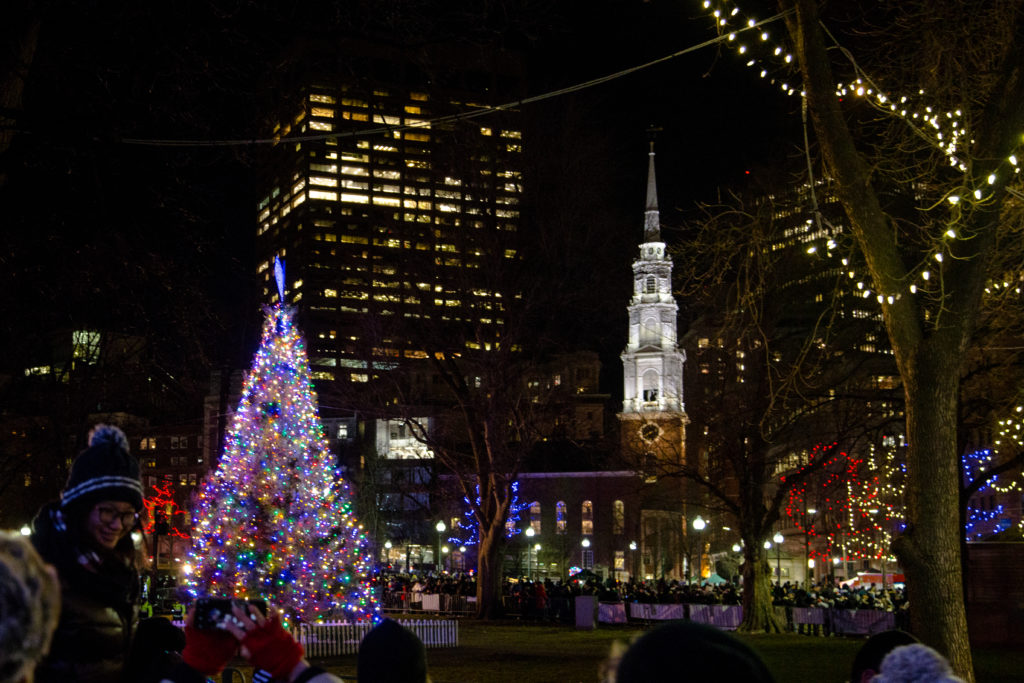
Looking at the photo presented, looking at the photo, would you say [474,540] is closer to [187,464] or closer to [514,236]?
[514,236]

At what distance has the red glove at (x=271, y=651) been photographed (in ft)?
10.7

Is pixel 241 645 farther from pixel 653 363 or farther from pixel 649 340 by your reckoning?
pixel 653 363

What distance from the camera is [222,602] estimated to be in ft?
10.9

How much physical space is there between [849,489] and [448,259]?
61.8ft

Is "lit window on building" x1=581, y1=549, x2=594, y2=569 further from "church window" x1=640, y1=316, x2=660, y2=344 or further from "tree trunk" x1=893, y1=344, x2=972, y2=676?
"tree trunk" x1=893, y1=344, x2=972, y2=676

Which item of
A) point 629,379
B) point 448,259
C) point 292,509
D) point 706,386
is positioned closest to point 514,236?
point 448,259

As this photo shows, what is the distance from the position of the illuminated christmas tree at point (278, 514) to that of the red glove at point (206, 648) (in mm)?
16235

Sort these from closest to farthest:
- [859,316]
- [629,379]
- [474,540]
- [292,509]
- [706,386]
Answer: [292,509] < [859,316] < [706,386] < [474,540] < [629,379]

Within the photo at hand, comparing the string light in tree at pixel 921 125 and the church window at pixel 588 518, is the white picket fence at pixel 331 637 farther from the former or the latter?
the church window at pixel 588 518

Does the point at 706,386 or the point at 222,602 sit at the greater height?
the point at 706,386

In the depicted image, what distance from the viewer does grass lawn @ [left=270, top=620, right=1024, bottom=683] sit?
60.0ft

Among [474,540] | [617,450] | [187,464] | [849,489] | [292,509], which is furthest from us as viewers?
[187,464]

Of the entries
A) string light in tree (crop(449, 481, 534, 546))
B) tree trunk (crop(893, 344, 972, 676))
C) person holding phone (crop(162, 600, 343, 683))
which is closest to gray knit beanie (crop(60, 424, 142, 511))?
person holding phone (crop(162, 600, 343, 683))

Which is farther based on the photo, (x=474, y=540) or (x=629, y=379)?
(x=629, y=379)
